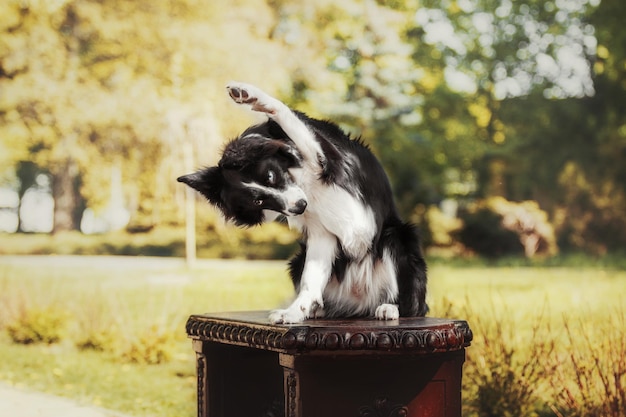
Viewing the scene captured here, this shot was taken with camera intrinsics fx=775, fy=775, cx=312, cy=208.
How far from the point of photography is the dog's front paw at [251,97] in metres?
1.86

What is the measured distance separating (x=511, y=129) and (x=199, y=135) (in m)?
5.08

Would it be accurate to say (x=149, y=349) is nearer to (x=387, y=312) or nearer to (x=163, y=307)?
(x=163, y=307)

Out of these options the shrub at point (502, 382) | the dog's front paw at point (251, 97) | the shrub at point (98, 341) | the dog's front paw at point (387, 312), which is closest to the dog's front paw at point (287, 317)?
the dog's front paw at point (387, 312)

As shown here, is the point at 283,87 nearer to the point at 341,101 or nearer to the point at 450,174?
the point at 341,101

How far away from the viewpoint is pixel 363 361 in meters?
1.93

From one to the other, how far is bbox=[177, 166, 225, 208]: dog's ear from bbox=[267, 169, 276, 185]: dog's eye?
5.7 inches

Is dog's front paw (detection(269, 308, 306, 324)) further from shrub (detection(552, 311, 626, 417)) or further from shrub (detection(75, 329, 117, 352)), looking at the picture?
shrub (detection(75, 329, 117, 352))

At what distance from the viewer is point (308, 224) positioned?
2.06 m

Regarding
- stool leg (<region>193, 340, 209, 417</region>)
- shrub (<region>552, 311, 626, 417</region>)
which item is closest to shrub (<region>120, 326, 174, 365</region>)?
shrub (<region>552, 311, 626, 417</region>)

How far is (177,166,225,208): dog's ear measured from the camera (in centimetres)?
201

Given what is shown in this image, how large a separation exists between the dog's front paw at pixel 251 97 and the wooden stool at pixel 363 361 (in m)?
0.54

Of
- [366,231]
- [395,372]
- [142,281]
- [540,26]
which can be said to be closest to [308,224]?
[366,231]

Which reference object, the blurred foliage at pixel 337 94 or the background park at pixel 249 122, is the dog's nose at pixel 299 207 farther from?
the blurred foliage at pixel 337 94

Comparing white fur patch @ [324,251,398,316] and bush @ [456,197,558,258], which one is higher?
bush @ [456,197,558,258]
